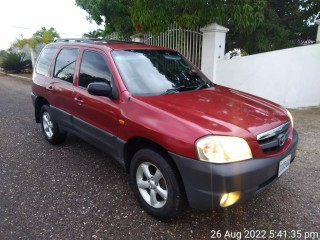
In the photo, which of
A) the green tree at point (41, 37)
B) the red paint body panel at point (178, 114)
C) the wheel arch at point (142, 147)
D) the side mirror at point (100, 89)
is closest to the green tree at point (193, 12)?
the red paint body panel at point (178, 114)

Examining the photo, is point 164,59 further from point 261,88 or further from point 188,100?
point 261,88

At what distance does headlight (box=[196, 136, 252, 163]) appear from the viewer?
88.8 inches

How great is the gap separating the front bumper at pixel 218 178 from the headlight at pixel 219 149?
44 millimetres

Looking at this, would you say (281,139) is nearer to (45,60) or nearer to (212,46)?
(45,60)

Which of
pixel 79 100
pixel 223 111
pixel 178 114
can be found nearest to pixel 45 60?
pixel 79 100

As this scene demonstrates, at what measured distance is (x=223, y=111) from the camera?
8.96ft

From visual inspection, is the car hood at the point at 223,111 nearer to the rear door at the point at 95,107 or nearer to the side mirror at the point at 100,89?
the side mirror at the point at 100,89

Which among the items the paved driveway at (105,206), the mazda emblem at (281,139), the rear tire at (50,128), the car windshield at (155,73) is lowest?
the paved driveway at (105,206)

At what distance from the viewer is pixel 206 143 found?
227 centimetres

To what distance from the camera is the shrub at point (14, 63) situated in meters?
16.9

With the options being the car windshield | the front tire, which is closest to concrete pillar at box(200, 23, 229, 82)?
the car windshield

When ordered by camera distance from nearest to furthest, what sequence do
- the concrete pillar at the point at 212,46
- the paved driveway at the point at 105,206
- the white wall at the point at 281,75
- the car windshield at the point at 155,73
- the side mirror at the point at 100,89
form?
the paved driveway at the point at 105,206 → the side mirror at the point at 100,89 → the car windshield at the point at 155,73 → the white wall at the point at 281,75 → the concrete pillar at the point at 212,46

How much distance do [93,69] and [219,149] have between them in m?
2.05

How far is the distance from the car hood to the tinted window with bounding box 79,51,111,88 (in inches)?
28.9
